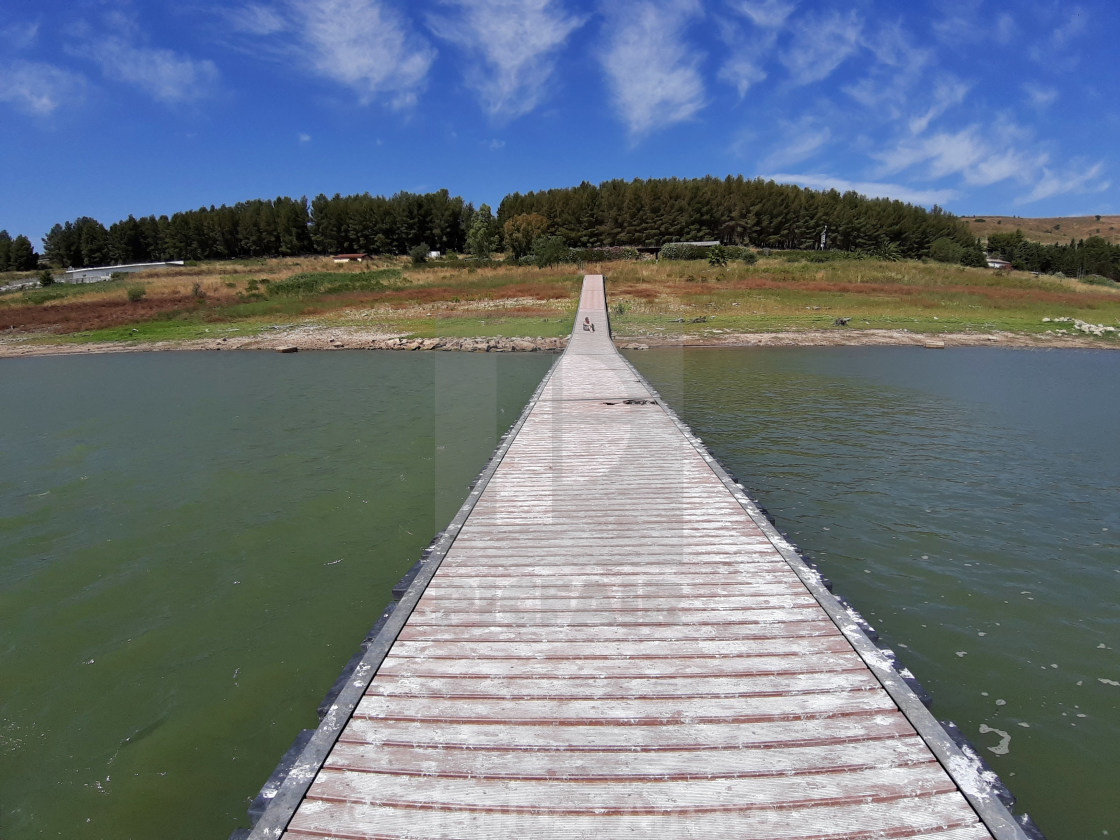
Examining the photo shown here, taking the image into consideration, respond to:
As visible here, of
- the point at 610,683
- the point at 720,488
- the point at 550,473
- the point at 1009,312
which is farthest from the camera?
the point at 1009,312

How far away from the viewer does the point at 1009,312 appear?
32469 millimetres

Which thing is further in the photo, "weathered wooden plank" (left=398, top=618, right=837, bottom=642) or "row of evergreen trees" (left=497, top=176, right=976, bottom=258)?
"row of evergreen trees" (left=497, top=176, right=976, bottom=258)

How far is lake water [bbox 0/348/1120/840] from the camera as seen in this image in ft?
13.7

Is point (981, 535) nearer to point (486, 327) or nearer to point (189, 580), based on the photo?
point (189, 580)

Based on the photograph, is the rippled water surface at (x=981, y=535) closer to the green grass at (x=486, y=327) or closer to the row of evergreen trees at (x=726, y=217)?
the green grass at (x=486, y=327)

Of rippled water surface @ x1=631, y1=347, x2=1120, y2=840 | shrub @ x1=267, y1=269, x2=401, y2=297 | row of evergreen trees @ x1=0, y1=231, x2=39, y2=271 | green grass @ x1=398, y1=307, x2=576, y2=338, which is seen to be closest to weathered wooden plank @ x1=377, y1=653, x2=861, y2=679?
rippled water surface @ x1=631, y1=347, x2=1120, y2=840

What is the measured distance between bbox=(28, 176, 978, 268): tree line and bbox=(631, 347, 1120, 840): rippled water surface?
5304 cm

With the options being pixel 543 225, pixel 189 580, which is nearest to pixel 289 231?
pixel 543 225

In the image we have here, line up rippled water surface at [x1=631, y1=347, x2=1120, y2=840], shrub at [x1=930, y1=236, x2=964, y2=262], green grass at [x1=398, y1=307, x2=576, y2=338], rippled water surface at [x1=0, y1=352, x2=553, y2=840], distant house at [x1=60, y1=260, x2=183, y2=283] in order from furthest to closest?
shrub at [x1=930, y1=236, x2=964, y2=262] < distant house at [x1=60, y1=260, x2=183, y2=283] < green grass at [x1=398, y1=307, x2=576, y2=338] < rippled water surface at [x1=631, y1=347, x2=1120, y2=840] < rippled water surface at [x1=0, y1=352, x2=553, y2=840]

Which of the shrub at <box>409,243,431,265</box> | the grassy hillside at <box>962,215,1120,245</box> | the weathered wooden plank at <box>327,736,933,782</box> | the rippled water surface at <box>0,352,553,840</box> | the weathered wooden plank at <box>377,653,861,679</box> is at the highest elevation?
the grassy hillside at <box>962,215,1120,245</box>

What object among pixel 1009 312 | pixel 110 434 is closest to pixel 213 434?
pixel 110 434

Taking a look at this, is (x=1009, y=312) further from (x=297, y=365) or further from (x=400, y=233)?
(x=400, y=233)

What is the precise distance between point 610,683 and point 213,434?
40.3 feet

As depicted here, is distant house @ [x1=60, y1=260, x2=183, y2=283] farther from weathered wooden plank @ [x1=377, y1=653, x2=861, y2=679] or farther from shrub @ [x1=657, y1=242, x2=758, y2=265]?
weathered wooden plank @ [x1=377, y1=653, x2=861, y2=679]
